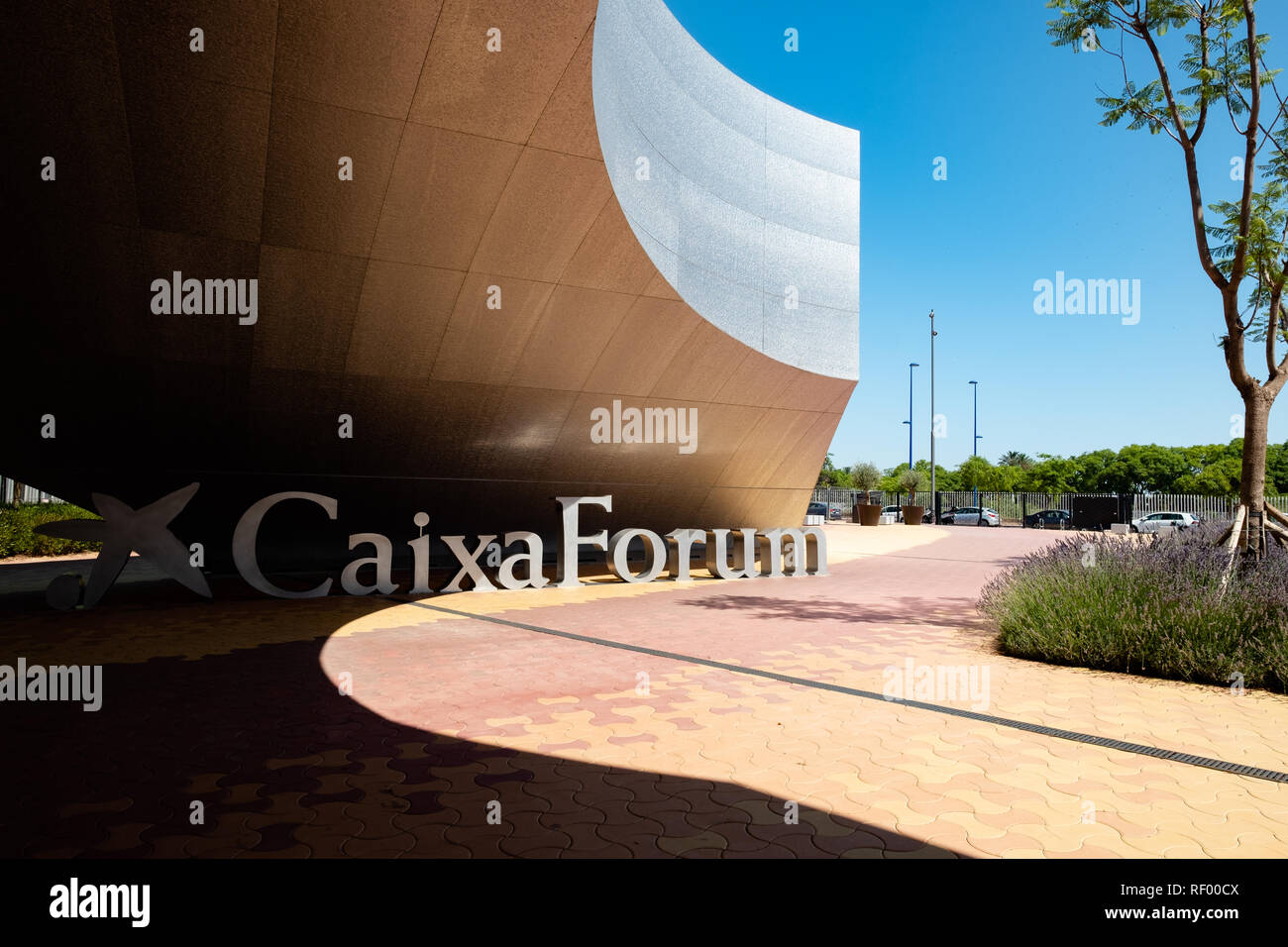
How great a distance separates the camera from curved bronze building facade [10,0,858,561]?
906cm

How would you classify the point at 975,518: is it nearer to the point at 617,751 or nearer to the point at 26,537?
the point at 26,537

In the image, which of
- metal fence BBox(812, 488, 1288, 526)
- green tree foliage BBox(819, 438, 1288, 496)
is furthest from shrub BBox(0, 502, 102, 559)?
green tree foliage BBox(819, 438, 1288, 496)

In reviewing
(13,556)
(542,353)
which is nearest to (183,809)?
(542,353)

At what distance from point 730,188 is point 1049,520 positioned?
116 ft

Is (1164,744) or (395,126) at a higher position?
(395,126)

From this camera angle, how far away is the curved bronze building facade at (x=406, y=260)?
9.06m

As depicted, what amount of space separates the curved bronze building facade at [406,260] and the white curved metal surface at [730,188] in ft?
0.27

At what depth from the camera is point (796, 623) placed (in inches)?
410

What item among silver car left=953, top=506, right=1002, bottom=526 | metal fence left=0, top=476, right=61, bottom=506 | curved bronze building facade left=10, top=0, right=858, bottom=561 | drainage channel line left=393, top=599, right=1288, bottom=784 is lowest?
silver car left=953, top=506, right=1002, bottom=526

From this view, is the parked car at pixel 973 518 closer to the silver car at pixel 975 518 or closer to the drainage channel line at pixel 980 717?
the silver car at pixel 975 518

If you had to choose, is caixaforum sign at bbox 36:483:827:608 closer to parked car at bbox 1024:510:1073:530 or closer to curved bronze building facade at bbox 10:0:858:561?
curved bronze building facade at bbox 10:0:858:561

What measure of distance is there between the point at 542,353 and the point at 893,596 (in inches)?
294

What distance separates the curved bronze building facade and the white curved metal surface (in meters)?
0.08
